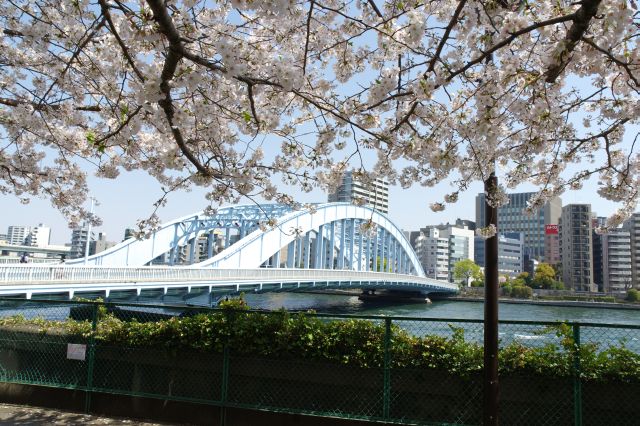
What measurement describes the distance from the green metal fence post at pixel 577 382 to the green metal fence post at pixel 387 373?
68.0 inches

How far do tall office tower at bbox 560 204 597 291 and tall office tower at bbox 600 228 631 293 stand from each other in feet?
8.96

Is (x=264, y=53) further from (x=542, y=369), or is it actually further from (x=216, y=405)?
(x=542, y=369)

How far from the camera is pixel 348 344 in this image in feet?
17.4

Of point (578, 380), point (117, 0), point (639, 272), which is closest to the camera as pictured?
point (117, 0)

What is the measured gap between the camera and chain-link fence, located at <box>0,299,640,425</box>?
4.78 metres

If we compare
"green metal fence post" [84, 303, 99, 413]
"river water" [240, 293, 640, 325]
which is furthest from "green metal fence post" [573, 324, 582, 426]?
"river water" [240, 293, 640, 325]

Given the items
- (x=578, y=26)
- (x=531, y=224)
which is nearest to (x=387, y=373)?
(x=578, y=26)

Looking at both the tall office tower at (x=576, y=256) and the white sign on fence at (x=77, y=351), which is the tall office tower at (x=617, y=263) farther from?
the white sign on fence at (x=77, y=351)

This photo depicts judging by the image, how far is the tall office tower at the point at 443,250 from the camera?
12544 centimetres

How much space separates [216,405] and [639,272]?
101m

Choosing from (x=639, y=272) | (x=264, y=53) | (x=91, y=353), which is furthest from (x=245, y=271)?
(x=639, y=272)

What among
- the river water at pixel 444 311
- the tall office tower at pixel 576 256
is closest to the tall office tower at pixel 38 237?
the river water at pixel 444 311

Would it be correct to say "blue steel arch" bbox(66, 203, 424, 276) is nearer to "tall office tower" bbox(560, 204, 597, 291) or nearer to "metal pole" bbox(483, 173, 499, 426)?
"metal pole" bbox(483, 173, 499, 426)

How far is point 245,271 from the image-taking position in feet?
97.8
